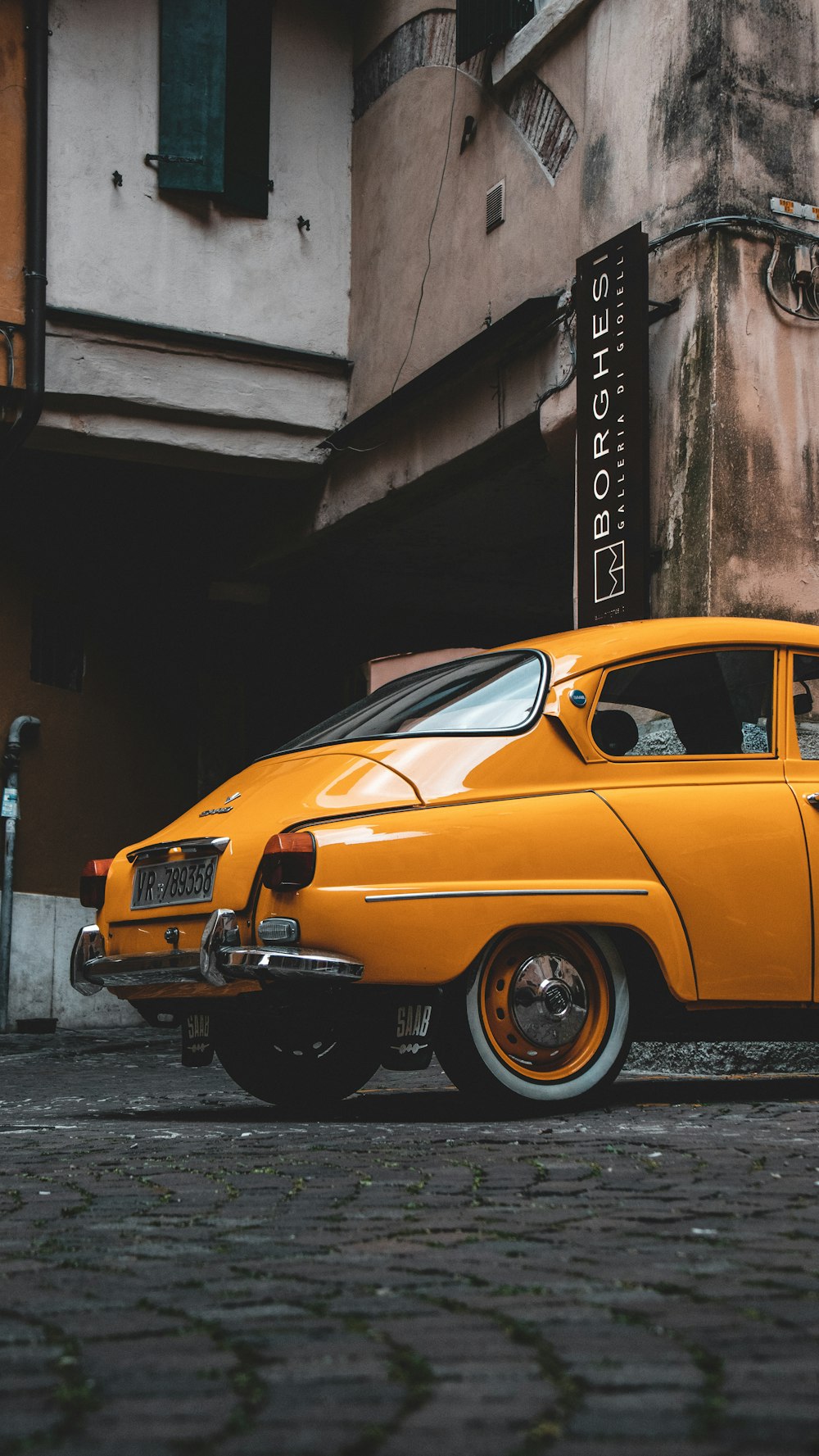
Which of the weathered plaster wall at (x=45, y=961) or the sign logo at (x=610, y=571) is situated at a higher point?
the sign logo at (x=610, y=571)

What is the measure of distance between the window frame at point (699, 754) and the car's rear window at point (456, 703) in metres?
0.24

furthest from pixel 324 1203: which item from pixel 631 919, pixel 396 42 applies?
pixel 396 42

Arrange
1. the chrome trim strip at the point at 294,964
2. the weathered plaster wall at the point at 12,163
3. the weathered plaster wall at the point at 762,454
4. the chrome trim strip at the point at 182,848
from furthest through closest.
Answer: the weathered plaster wall at the point at 12,163 < the weathered plaster wall at the point at 762,454 < the chrome trim strip at the point at 182,848 < the chrome trim strip at the point at 294,964

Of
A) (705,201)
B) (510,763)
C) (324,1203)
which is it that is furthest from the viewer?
(705,201)

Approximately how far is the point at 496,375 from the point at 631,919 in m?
7.27

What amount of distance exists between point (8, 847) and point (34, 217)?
535cm

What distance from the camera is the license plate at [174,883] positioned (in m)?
6.25

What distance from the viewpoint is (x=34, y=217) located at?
537 inches

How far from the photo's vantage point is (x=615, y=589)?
35.0ft

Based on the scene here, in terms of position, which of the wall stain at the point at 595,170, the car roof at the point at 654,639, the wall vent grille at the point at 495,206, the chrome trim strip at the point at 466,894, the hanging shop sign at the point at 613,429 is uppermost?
the wall vent grille at the point at 495,206

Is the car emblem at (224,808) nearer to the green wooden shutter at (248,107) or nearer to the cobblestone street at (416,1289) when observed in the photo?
the cobblestone street at (416,1289)

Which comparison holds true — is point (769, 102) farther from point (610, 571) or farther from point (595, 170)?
point (610, 571)

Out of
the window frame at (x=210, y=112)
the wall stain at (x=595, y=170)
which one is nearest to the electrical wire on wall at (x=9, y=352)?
the window frame at (x=210, y=112)

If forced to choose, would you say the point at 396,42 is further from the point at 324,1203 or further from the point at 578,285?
the point at 324,1203
